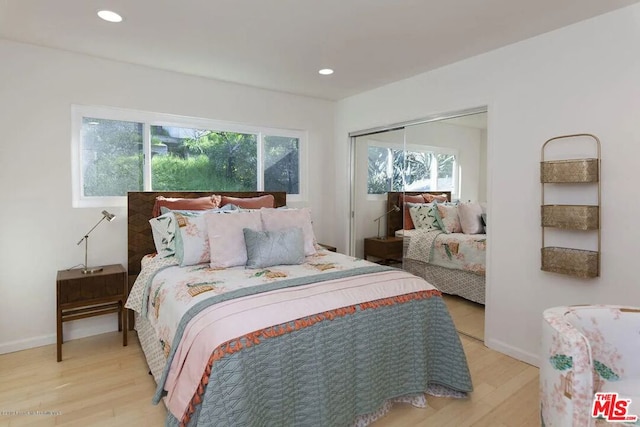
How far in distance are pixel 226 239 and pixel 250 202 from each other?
0.94 metres

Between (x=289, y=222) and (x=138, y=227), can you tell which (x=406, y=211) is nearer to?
(x=289, y=222)

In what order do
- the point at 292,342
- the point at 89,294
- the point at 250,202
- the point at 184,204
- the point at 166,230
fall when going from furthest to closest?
the point at 250,202 < the point at 184,204 < the point at 166,230 < the point at 89,294 < the point at 292,342

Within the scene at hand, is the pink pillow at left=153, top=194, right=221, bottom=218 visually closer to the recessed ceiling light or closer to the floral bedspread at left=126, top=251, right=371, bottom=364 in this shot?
the floral bedspread at left=126, top=251, right=371, bottom=364

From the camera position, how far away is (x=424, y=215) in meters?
3.53

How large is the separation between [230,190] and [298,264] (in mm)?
1557

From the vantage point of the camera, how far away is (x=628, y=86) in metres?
2.12

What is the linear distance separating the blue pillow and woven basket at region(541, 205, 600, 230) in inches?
67.3

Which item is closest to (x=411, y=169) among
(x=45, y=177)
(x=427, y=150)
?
(x=427, y=150)

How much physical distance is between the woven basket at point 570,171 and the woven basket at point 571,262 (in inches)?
18.3

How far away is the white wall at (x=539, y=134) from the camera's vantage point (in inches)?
84.1

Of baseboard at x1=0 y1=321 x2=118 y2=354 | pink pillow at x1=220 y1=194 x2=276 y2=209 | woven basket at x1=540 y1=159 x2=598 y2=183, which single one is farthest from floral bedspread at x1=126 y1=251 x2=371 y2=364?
woven basket at x1=540 y1=159 x2=598 y2=183

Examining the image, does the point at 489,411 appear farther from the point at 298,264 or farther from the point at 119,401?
the point at 119,401

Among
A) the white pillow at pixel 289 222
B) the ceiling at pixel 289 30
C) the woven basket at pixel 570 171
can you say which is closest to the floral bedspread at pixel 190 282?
the white pillow at pixel 289 222

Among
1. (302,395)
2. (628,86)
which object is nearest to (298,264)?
(302,395)
